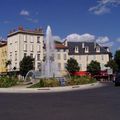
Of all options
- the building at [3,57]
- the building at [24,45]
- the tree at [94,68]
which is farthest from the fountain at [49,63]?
the building at [3,57]

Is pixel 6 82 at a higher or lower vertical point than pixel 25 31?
lower

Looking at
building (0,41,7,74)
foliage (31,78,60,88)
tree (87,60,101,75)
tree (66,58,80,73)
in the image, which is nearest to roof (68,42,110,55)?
tree (66,58,80,73)

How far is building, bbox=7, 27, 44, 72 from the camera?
10969cm

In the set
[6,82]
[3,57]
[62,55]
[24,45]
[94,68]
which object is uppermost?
[24,45]

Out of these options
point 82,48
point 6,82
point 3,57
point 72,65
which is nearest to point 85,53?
point 82,48

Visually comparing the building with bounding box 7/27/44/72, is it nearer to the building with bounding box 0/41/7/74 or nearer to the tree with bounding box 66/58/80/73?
the building with bounding box 0/41/7/74

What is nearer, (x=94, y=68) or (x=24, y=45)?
(x=24, y=45)

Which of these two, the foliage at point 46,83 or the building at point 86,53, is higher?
the building at point 86,53

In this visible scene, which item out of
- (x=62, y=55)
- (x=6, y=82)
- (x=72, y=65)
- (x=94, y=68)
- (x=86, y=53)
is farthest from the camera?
(x=86, y=53)

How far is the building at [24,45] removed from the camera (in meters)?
110

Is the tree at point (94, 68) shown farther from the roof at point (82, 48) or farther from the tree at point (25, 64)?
the tree at point (25, 64)

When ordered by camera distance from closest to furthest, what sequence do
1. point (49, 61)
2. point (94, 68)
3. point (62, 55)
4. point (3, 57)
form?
point (49, 61) < point (94, 68) < point (3, 57) < point (62, 55)

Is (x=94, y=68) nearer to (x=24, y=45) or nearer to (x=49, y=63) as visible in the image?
(x=24, y=45)

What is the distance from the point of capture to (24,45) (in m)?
110
